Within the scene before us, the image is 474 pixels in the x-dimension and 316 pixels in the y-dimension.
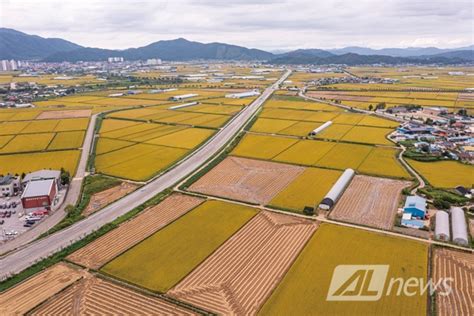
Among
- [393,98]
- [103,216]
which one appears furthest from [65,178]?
[393,98]

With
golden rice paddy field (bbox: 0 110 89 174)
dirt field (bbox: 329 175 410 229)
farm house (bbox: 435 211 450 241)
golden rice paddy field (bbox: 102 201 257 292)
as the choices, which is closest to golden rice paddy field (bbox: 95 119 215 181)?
golden rice paddy field (bbox: 0 110 89 174)

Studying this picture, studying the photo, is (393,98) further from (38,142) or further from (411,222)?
(38,142)

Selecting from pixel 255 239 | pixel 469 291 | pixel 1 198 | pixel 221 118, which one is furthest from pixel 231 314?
pixel 221 118

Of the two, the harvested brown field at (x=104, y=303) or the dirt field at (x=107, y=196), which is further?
Answer: the dirt field at (x=107, y=196)

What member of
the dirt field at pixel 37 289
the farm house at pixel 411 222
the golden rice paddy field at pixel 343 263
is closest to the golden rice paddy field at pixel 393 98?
the farm house at pixel 411 222

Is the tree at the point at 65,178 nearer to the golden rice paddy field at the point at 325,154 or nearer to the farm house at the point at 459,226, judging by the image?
the golden rice paddy field at the point at 325,154

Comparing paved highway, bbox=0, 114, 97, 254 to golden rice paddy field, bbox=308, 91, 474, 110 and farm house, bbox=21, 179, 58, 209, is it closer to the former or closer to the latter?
farm house, bbox=21, 179, 58, 209
